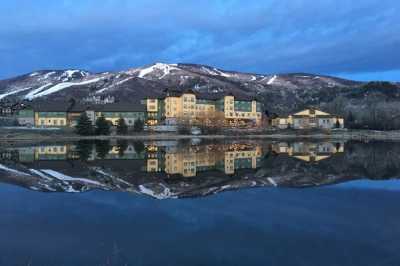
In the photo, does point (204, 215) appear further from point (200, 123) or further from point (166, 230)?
point (200, 123)

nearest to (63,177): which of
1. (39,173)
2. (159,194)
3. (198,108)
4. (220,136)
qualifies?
(39,173)

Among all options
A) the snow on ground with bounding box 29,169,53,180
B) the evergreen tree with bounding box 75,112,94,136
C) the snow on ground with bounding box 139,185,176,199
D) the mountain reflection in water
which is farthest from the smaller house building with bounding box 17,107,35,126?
the snow on ground with bounding box 139,185,176,199

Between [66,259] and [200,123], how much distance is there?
72.3 meters

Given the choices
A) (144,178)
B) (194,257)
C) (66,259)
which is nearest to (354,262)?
(194,257)

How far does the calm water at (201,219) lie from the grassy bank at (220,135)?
45.9 meters

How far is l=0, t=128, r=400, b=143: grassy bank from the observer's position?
221 feet

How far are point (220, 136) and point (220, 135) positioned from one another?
157 cm

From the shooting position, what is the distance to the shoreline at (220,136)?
66.9m

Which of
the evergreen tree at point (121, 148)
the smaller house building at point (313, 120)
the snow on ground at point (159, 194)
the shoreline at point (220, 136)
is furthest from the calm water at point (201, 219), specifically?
the smaller house building at point (313, 120)

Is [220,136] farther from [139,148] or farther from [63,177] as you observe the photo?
[63,177]

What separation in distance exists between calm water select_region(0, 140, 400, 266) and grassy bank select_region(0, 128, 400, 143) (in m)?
45.9

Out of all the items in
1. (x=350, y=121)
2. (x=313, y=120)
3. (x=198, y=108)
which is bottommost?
(x=350, y=121)

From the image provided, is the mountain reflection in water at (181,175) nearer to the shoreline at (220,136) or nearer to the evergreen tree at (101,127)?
the shoreline at (220,136)

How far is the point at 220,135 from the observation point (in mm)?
76688
